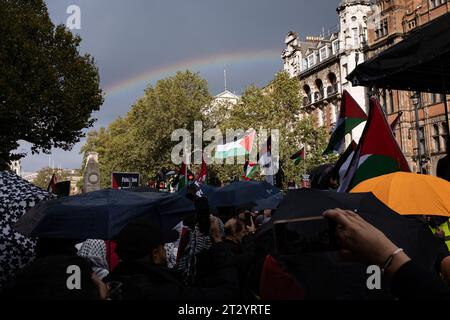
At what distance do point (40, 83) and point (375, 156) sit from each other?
2109cm

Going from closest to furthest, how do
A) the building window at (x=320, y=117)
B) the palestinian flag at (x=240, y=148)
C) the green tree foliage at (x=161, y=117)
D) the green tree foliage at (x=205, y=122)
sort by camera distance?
1. the palestinian flag at (x=240, y=148)
2. the green tree foliage at (x=205, y=122)
3. the green tree foliage at (x=161, y=117)
4. the building window at (x=320, y=117)

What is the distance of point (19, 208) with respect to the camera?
→ 4.27m

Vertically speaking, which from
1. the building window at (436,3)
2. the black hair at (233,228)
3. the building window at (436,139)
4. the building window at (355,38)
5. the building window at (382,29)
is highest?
the building window at (355,38)

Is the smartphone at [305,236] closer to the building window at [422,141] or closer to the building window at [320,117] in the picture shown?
the building window at [422,141]

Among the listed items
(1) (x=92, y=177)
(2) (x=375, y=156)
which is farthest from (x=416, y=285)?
(1) (x=92, y=177)

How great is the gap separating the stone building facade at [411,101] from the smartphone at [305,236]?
34.6 m

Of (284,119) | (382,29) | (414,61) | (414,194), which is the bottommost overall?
(414,194)

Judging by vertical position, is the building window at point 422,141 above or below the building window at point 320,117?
below

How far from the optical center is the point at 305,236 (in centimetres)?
187

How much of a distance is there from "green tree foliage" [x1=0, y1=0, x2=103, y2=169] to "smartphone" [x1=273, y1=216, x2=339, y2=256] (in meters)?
21.8

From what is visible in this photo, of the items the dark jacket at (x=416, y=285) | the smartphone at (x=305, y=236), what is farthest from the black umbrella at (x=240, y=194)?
the dark jacket at (x=416, y=285)

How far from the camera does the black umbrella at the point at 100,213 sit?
4.53 m

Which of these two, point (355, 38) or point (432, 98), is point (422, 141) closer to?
point (432, 98)
